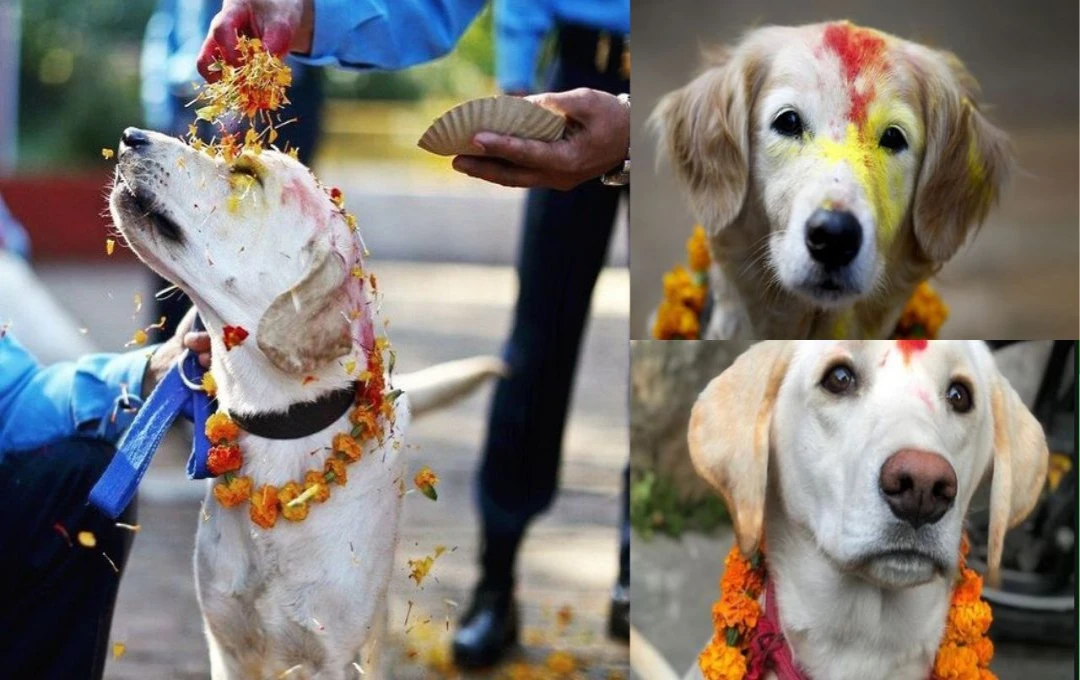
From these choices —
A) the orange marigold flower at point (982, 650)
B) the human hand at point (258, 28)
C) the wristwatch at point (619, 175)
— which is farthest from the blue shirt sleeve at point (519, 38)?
the orange marigold flower at point (982, 650)

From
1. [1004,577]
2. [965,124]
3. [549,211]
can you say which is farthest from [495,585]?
[965,124]

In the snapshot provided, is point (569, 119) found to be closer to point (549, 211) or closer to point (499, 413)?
point (549, 211)

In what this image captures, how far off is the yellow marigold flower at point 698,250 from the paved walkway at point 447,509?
157 mm

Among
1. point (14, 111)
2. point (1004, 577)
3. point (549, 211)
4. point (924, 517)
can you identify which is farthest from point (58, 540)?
point (1004, 577)

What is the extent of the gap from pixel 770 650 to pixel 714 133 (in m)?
0.90

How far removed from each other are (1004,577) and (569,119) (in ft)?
3.86

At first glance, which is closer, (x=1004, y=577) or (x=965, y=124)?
(x=965, y=124)

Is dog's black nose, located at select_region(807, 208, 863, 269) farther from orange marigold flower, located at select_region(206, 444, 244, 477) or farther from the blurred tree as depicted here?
the blurred tree

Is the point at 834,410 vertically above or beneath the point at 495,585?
above

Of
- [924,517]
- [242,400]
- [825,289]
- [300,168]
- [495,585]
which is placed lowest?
[495,585]

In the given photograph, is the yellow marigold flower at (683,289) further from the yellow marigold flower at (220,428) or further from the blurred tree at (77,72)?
the blurred tree at (77,72)

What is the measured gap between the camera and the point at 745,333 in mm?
2723

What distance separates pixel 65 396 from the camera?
263 centimetres

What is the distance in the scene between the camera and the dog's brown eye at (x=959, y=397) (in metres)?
2.61
